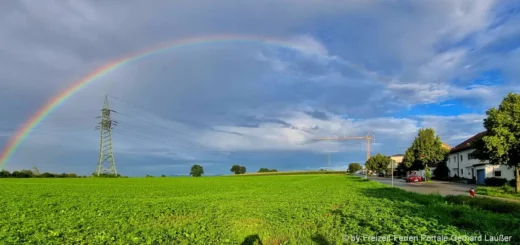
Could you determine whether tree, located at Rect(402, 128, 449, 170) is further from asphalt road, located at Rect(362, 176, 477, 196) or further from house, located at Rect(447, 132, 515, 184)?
asphalt road, located at Rect(362, 176, 477, 196)

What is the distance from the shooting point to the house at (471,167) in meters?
59.2

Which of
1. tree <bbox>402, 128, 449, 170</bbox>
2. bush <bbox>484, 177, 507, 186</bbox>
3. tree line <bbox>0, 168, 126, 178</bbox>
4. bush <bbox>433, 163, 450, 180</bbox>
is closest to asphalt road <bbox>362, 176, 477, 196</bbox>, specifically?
bush <bbox>484, 177, 507, 186</bbox>

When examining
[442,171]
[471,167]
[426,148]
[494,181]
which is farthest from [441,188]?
[442,171]

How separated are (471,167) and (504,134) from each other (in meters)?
42.2

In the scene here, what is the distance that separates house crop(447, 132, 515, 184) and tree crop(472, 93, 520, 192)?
1820 centimetres

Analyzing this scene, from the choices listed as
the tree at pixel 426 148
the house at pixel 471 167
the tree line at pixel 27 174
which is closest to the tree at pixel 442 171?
the house at pixel 471 167

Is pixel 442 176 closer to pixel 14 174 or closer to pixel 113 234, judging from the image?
pixel 113 234

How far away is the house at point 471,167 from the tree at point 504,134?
18.2 m

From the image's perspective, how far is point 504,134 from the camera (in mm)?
34438

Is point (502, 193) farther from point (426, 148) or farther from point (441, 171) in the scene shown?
point (441, 171)

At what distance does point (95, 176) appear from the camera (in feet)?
332

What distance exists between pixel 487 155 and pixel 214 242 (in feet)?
112

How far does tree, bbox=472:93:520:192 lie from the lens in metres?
34.2

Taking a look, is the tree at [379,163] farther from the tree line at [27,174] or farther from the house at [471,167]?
the tree line at [27,174]
